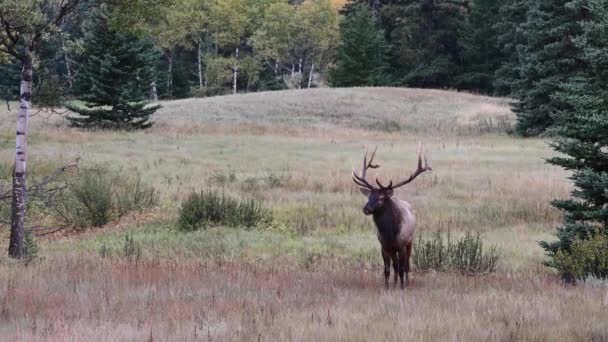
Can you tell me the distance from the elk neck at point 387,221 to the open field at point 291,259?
0.66 m

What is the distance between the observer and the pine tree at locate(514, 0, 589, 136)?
126 ft

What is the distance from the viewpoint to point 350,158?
2898 centimetres

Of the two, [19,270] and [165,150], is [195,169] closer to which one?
[165,150]

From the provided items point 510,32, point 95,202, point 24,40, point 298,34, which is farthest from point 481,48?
point 24,40

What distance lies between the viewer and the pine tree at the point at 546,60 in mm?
38406

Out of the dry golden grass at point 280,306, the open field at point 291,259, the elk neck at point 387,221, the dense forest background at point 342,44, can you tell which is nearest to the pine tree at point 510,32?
the dense forest background at point 342,44

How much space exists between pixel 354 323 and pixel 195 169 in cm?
1885

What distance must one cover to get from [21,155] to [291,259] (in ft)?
14.9

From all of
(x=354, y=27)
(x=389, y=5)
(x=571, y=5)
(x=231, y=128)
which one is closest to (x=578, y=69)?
(x=571, y=5)

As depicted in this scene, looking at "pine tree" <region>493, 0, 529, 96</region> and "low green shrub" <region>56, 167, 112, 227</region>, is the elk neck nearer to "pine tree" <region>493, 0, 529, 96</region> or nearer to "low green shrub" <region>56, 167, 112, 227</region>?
"low green shrub" <region>56, 167, 112, 227</region>

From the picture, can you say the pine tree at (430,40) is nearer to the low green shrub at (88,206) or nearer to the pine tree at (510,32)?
the pine tree at (510,32)

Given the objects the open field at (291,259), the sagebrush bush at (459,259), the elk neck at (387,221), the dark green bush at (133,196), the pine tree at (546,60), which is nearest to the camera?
the open field at (291,259)

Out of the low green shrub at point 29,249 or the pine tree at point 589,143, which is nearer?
the pine tree at point 589,143

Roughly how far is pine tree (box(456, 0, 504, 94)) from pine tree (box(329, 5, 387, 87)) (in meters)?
8.29
